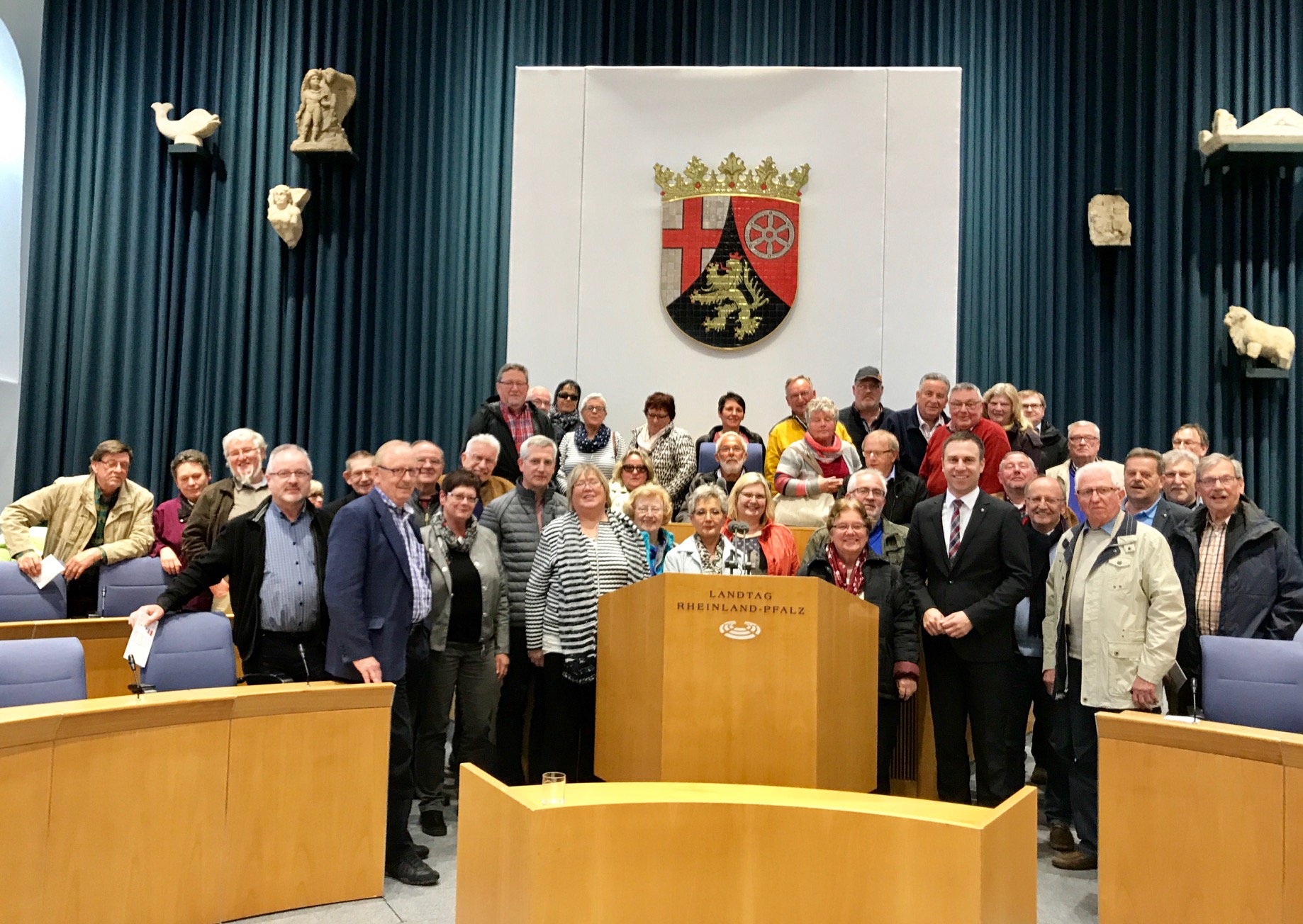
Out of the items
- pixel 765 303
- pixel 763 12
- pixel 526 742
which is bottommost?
pixel 526 742

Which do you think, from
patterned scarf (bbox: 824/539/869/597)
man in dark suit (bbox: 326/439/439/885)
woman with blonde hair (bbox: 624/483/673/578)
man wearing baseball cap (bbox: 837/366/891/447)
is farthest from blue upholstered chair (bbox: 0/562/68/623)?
man wearing baseball cap (bbox: 837/366/891/447)

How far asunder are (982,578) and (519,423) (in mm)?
2849

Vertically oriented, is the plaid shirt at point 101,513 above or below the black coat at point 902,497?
below

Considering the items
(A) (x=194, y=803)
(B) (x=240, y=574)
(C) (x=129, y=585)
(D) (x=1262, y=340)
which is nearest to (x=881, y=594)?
(B) (x=240, y=574)

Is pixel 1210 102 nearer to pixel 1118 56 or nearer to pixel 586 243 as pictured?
pixel 1118 56

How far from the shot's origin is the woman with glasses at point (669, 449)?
5828mm

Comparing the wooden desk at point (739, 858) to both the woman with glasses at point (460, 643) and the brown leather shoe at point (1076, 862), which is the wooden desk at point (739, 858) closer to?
the brown leather shoe at point (1076, 862)

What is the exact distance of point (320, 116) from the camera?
841 cm

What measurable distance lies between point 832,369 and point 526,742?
3.63m

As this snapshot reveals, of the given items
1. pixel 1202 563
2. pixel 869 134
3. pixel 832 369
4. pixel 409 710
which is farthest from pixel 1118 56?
pixel 409 710

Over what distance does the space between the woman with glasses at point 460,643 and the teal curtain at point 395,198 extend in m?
4.18

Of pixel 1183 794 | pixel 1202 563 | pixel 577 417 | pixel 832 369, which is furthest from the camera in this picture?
pixel 832 369

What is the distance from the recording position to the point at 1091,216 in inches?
316

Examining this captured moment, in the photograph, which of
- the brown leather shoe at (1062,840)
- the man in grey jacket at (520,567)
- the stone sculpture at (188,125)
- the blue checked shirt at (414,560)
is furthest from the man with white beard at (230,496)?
the stone sculpture at (188,125)
